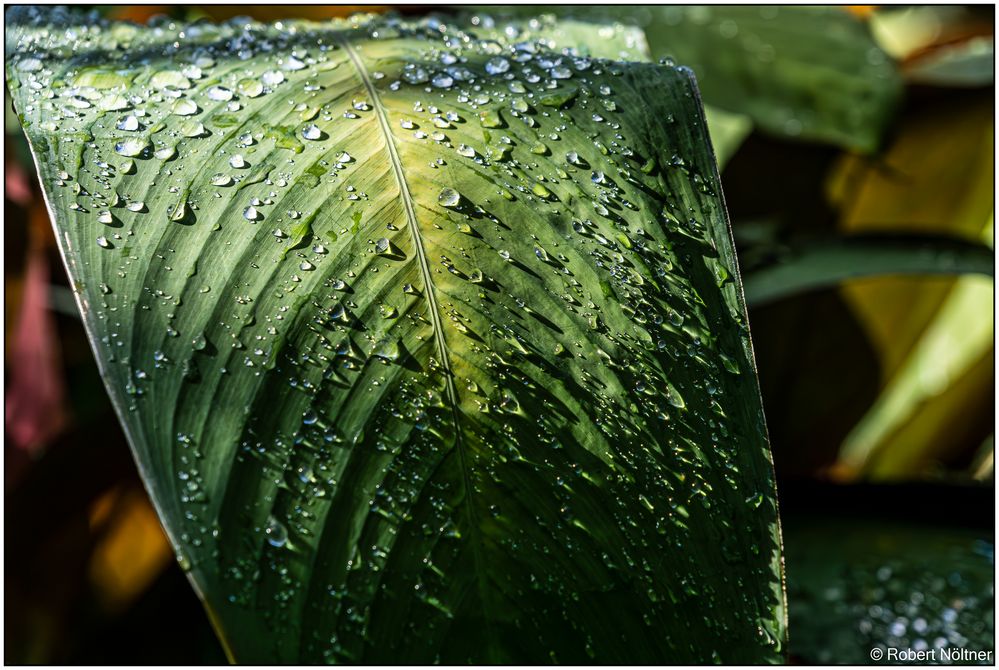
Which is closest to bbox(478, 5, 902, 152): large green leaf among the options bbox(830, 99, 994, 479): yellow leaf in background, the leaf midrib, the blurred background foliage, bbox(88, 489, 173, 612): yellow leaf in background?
the blurred background foliage

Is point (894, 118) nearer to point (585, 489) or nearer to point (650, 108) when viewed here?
point (650, 108)

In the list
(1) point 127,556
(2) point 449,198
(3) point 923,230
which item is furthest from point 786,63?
(1) point 127,556

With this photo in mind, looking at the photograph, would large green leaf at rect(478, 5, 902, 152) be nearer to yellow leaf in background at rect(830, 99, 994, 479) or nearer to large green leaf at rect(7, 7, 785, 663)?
yellow leaf in background at rect(830, 99, 994, 479)

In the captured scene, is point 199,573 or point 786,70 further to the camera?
point 786,70

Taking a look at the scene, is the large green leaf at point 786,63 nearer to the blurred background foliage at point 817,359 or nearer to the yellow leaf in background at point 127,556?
the blurred background foliage at point 817,359

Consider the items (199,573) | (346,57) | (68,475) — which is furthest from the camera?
(68,475)

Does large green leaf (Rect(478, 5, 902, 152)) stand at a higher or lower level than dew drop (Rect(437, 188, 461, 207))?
higher

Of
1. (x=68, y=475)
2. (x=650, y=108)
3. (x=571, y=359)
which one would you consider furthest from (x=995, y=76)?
(x=68, y=475)
